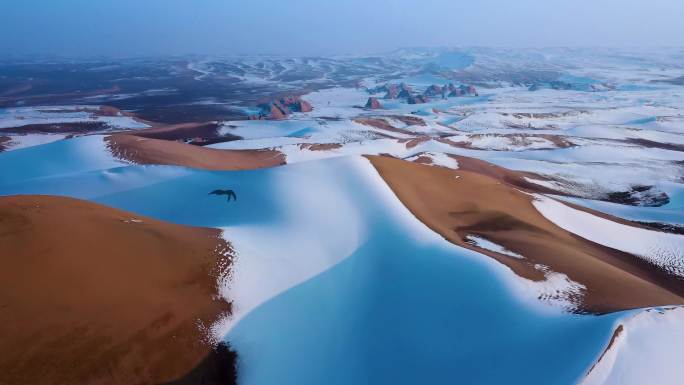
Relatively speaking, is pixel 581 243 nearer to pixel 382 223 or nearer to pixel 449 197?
pixel 449 197

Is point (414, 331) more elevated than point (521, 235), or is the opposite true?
point (414, 331)

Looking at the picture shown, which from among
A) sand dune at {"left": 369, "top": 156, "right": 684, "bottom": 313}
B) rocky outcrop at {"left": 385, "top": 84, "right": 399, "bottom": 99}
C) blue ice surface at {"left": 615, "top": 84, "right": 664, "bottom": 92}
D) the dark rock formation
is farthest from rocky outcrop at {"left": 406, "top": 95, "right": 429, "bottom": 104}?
sand dune at {"left": 369, "top": 156, "right": 684, "bottom": 313}

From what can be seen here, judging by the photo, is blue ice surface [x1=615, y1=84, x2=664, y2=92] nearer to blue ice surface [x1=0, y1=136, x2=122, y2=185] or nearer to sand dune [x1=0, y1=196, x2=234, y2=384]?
blue ice surface [x1=0, y1=136, x2=122, y2=185]

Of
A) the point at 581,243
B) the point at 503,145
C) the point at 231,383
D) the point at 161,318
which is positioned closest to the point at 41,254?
the point at 161,318

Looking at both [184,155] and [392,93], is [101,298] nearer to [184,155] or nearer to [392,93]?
[184,155]

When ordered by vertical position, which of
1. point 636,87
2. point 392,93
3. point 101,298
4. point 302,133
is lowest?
point 392,93

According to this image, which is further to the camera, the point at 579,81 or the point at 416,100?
the point at 579,81

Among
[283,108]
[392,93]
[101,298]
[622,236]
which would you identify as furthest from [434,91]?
[101,298]
